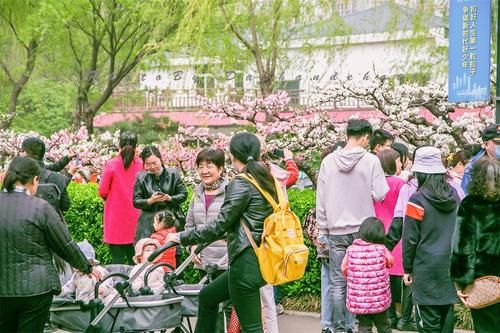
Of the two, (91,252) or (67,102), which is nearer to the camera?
(91,252)

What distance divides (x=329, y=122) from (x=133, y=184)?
3663 mm

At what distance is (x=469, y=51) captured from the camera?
8.19 metres

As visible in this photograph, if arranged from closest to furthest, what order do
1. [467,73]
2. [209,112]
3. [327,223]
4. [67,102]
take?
1. [327,223]
2. [467,73]
3. [209,112]
4. [67,102]

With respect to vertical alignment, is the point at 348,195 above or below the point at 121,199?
above

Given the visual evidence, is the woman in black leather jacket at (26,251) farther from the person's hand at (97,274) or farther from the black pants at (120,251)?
the black pants at (120,251)

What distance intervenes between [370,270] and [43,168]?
3522 mm

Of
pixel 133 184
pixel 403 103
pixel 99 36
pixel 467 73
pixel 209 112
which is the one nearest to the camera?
pixel 467 73

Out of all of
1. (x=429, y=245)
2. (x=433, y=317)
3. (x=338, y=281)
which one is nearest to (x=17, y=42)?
(x=338, y=281)

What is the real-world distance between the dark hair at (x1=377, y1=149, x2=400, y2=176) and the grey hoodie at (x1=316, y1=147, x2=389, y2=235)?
59 cm

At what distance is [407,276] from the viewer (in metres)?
6.69

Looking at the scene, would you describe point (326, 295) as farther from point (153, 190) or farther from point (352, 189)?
point (153, 190)

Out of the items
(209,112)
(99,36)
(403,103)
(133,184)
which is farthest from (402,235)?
(99,36)

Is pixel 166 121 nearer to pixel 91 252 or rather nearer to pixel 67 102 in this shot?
pixel 67 102

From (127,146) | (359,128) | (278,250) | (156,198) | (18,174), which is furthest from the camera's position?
(127,146)
